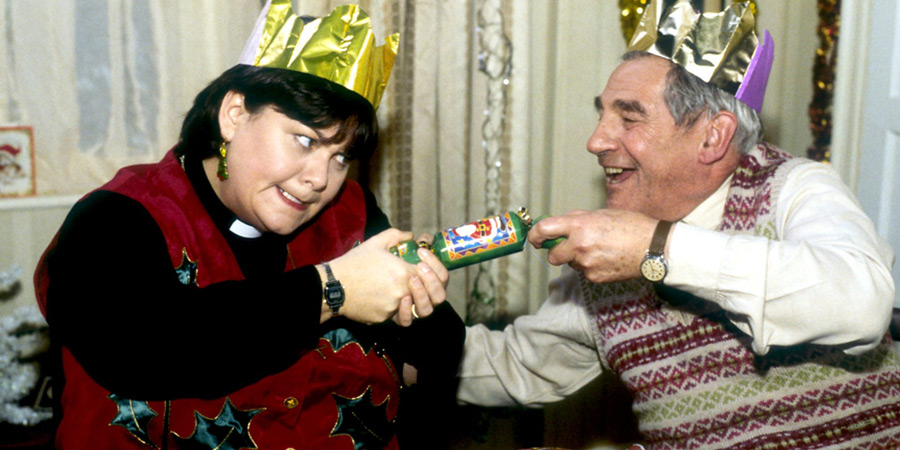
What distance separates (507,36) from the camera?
2049 millimetres

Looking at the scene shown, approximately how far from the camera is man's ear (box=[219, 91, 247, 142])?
134 centimetres

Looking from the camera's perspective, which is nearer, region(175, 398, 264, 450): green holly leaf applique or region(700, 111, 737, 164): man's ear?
region(175, 398, 264, 450): green holly leaf applique

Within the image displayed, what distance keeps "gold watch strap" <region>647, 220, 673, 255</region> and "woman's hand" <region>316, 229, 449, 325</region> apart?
0.34 metres

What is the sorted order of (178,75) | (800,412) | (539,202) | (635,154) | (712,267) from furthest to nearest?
(539,202) < (178,75) < (635,154) < (800,412) < (712,267)

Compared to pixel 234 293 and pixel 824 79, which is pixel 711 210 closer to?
pixel 234 293

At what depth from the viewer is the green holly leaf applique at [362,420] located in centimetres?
142

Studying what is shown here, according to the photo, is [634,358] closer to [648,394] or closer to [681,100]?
[648,394]

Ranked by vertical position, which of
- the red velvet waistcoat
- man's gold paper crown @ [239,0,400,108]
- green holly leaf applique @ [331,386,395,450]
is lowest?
green holly leaf applique @ [331,386,395,450]

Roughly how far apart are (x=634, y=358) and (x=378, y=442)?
524mm

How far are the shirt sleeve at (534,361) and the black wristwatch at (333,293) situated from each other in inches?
21.8

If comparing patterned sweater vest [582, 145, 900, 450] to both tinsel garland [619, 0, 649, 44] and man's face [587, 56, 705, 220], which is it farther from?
tinsel garland [619, 0, 649, 44]

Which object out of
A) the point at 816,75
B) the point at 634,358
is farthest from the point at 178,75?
the point at 816,75

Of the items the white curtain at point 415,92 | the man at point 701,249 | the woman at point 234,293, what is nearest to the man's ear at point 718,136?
the man at point 701,249

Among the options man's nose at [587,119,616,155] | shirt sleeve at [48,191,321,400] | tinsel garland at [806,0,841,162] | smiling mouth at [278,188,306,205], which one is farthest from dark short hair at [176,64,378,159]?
tinsel garland at [806,0,841,162]
